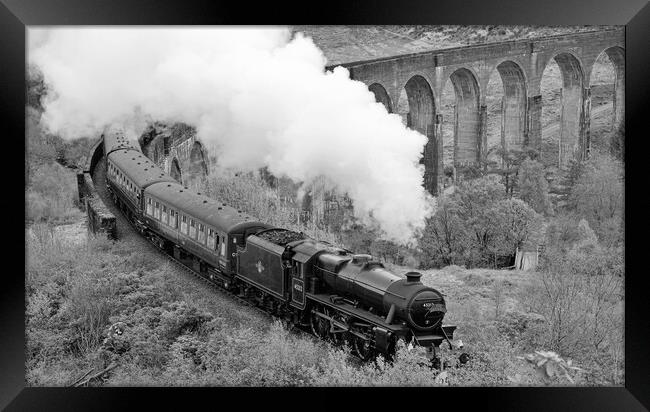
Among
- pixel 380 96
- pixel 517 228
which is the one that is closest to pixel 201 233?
pixel 380 96

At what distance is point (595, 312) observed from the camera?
30.9 feet

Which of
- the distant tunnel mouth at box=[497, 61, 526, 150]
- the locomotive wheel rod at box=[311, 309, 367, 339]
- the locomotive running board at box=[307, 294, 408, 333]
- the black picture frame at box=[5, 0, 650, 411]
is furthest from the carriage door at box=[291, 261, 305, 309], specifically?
the distant tunnel mouth at box=[497, 61, 526, 150]

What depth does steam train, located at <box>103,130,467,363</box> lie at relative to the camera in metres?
8.10

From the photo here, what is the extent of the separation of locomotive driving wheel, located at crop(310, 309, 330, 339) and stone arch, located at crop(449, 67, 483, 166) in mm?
2721

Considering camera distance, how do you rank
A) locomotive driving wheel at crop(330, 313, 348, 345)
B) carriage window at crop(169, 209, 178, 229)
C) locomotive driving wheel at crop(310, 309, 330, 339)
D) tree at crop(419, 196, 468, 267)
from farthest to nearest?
carriage window at crop(169, 209, 178, 229) → tree at crop(419, 196, 468, 267) → locomotive driving wheel at crop(310, 309, 330, 339) → locomotive driving wheel at crop(330, 313, 348, 345)

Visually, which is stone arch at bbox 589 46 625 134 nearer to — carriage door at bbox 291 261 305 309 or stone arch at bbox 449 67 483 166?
stone arch at bbox 449 67 483 166

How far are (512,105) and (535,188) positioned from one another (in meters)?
1.23

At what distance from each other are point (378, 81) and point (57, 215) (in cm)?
451

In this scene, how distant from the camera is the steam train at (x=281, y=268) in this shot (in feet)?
26.6

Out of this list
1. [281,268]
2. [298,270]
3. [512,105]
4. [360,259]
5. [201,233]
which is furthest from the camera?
[201,233]

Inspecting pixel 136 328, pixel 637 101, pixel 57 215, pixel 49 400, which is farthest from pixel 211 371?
pixel 637 101

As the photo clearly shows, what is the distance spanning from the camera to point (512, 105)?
33.4 feet
